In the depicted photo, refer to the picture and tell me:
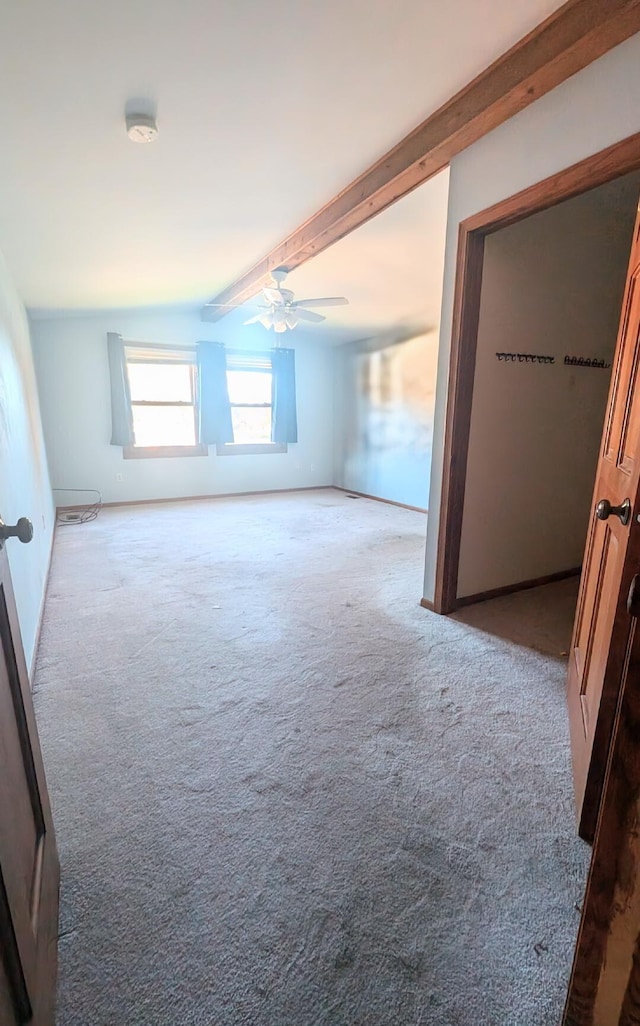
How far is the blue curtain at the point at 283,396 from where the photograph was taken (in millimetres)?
6500

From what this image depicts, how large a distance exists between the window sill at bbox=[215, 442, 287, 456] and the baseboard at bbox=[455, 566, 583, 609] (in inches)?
178

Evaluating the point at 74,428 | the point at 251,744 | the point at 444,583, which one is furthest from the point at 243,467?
the point at 251,744

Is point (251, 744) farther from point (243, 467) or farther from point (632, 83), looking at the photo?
point (243, 467)

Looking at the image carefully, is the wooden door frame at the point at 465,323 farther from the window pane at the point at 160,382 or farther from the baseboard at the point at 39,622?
the window pane at the point at 160,382

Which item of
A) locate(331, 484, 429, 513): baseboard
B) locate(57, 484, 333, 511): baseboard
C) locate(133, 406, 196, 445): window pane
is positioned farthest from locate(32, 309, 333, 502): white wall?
locate(331, 484, 429, 513): baseboard

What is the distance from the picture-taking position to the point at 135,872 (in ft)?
3.75

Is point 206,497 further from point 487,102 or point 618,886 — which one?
point 618,886

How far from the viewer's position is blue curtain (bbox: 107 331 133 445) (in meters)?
5.48

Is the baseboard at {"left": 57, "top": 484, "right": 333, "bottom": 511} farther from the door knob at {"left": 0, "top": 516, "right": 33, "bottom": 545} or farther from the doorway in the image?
the door knob at {"left": 0, "top": 516, "right": 33, "bottom": 545}

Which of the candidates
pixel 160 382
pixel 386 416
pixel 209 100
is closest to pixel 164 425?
pixel 160 382

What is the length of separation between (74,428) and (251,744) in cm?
510

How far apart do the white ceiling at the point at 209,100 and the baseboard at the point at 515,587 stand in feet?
7.69

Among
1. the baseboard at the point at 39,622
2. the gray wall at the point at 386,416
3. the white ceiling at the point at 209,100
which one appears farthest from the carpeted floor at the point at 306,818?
the gray wall at the point at 386,416

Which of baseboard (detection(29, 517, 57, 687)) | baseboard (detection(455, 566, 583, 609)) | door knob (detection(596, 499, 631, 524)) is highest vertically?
door knob (detection(596, 499, 631, 524))
